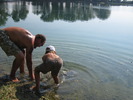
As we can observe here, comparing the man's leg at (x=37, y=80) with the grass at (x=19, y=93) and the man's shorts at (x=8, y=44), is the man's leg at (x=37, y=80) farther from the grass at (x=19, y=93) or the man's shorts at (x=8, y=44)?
the man's shorts at (x=8, y=44)

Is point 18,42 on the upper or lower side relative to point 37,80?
upper

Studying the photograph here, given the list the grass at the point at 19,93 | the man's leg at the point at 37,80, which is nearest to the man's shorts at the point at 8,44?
the man's leg at the point at 37,80

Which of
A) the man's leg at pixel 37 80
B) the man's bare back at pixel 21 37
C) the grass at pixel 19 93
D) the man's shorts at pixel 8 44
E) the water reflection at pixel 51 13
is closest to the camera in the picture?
the grass at pixel 19 93

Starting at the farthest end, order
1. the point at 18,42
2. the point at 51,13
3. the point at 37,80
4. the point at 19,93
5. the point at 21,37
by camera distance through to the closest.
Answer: the point at 51,13, the point at 18,42, the point at 21,37, the point at 37,80, the point at 19,93

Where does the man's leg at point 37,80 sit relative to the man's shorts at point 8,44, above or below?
below

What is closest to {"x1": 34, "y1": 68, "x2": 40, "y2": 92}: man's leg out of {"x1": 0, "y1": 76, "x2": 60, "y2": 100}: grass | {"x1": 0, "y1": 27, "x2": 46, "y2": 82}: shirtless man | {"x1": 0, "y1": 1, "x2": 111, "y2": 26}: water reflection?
{"x1": 0, "y1": 76, "x2": 60, "y2": 100}: grass

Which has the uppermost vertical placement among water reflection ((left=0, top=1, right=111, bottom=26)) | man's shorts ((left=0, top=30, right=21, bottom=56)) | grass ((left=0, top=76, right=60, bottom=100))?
water reflection ((left=0, top=1, right=111, bottom=26))

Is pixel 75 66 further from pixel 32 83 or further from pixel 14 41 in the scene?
pixel 14 41

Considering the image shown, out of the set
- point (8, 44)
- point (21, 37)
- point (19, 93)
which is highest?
point (21, 37)

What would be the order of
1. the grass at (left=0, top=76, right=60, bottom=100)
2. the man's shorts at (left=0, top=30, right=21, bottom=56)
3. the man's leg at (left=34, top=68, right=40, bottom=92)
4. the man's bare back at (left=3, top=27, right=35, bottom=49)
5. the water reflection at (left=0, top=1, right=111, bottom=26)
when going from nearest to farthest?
1. the grass at (left=0, top=76, right=60, bottom=100)
2. the man's leg at (left=34, top=68, right=40, bottom=92)
3. the man's bare back at (left=3, top=27, right=35, bottom=49)
4. the man's shorts at (left=0, top=30, right=21, bottom=56)
5. the water reflection at (left=0, top=1, right=111, bottom=26)

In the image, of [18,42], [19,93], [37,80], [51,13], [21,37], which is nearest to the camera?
[19,93]

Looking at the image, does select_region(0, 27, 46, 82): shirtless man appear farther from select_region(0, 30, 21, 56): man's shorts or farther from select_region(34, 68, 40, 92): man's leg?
select_region(34, 68, 40, 92): man's leg

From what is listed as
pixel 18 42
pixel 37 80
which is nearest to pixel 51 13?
pixel 18 42

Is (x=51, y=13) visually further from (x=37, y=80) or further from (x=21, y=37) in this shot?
(x=37, y=80)
